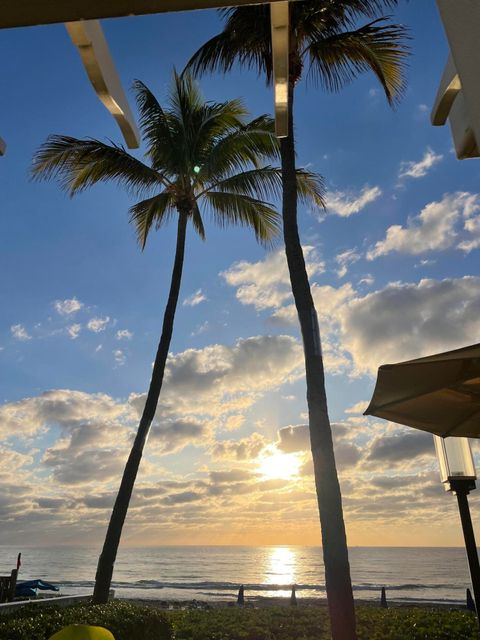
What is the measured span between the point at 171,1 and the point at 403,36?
27.2 feet

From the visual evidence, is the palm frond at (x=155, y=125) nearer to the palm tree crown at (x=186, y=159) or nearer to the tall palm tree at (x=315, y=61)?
the palm tree crown at (x=186, y=159)

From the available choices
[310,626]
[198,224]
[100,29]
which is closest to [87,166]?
[198,224]

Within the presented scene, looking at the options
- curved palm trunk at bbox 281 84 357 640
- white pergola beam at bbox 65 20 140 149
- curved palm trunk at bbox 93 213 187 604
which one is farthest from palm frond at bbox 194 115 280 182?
white pergola beam at bbox 65 20 140 149

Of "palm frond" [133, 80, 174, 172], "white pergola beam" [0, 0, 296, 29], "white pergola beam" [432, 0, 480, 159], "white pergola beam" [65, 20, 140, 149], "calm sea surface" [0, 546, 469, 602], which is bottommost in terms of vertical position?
"calm sea surface" [0, 546, 469, 602]

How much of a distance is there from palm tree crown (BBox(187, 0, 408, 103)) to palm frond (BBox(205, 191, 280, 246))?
11.8 feet

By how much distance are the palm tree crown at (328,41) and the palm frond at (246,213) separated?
3585 millimetres

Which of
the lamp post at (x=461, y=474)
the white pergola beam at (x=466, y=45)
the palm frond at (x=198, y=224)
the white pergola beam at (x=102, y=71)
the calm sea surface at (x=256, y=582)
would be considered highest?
the palm frond at (x=198, y=224)

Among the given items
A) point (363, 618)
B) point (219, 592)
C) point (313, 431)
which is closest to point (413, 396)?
point (313, 431)

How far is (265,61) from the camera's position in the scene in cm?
927

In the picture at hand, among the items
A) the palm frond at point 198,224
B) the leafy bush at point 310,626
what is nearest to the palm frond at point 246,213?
the palm frond at point 198,224

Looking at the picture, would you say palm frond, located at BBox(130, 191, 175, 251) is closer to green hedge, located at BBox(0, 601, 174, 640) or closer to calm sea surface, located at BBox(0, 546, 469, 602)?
green hedge, located at BBox(0, 601, 174, 640)

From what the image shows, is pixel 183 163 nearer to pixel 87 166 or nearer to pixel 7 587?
pixel 87 166

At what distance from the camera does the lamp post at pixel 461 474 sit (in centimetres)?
401

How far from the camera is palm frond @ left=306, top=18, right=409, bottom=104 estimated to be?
28.7 feet
